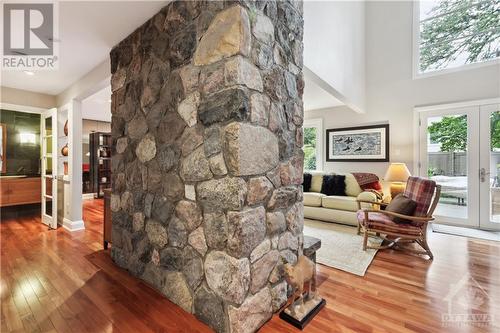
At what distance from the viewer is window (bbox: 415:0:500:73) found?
13.3ft

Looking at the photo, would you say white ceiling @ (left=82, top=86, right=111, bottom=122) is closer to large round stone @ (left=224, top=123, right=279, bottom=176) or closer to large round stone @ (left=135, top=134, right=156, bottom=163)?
large round stone @ (left=135, top=134, right=156, bottom=163)

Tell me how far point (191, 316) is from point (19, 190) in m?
5.02

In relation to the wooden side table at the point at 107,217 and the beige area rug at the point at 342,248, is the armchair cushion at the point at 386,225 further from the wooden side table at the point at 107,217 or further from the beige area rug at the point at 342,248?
the wooden side table at the point at 107,217

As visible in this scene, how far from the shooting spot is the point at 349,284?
2.19 m

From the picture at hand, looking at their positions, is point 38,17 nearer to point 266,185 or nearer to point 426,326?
point 266,185

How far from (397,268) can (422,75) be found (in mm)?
3933

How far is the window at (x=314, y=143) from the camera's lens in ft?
19.8

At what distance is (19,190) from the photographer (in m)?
4.55

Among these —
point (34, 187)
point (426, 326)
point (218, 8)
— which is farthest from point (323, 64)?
point (34, 187)

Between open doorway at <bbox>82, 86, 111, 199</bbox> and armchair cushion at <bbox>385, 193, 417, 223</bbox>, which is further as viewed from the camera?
open doorway at <bbox>82, 86, 111, 199</bbox>

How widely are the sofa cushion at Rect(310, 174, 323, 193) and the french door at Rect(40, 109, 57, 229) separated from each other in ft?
15.5

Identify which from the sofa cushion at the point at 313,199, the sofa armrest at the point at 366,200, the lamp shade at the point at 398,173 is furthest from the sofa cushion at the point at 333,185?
the lamp shade at the point at 398,173

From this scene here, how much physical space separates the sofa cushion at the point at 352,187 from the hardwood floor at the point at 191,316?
1.63 metres

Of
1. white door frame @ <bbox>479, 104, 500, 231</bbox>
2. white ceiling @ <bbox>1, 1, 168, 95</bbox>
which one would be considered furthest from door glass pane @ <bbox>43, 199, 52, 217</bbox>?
white door frame @ <bbox>479, 104, 500, 231</bbox>
